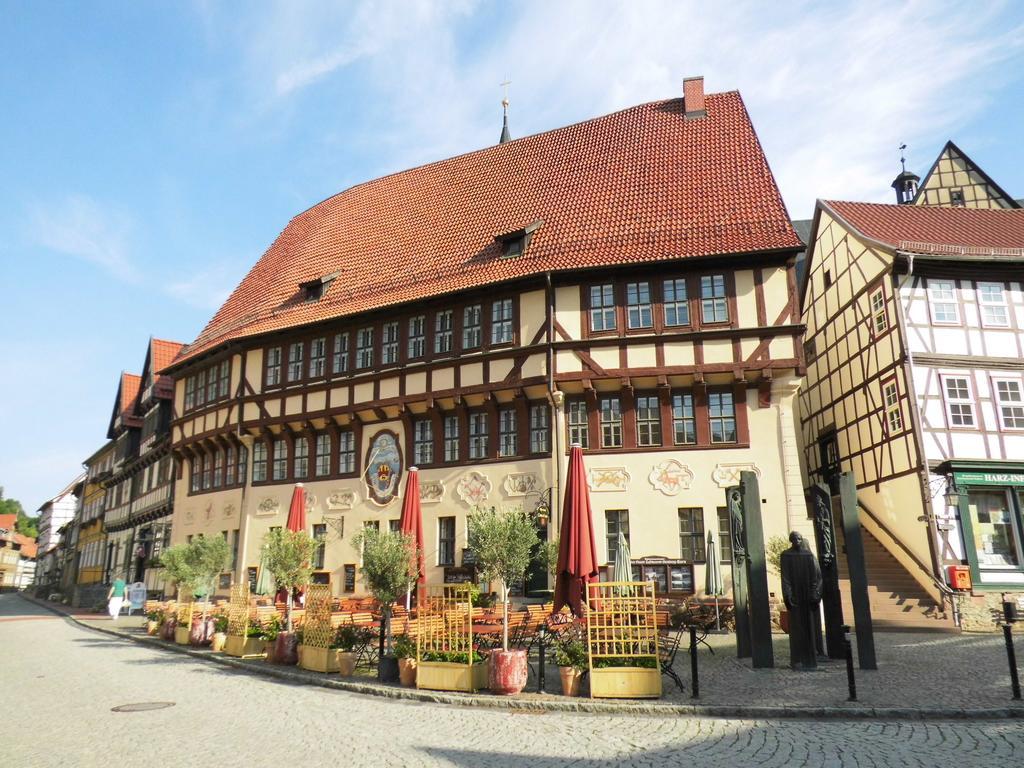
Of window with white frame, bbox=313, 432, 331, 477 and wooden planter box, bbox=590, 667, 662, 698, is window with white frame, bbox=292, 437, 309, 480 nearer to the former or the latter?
window with white frame, bbox=313, 432, 331, 477

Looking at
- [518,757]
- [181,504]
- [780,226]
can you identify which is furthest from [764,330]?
[181,504]

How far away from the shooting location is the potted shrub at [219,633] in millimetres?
16438

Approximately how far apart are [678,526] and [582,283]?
22.0 feet

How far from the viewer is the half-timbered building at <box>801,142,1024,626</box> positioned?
1839cm

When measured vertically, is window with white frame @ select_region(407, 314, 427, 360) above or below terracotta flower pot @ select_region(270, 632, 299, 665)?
above

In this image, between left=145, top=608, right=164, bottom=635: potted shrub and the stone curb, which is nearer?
the stone curb

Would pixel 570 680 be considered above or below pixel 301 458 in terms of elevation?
below

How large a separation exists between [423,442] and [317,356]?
4.99 meters

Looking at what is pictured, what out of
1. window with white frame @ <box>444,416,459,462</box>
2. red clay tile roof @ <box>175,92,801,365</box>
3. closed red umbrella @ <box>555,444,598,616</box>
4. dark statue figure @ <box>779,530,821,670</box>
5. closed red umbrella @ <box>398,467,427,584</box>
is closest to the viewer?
dark statue figure @ <box>779,530,821,670</box>

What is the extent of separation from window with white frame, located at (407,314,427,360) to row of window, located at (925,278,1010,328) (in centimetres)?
1358

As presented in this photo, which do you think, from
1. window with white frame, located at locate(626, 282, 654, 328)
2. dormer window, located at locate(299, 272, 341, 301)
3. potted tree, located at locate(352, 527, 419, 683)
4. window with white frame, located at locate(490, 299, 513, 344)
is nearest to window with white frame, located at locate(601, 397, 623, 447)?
window with white frame, located at locate(626, 282, 654, 328)

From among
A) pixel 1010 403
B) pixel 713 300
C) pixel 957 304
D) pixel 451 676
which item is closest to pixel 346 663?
pixel 451 676

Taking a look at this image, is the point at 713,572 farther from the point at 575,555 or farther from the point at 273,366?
the point at 273,366

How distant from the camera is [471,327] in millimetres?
21875
